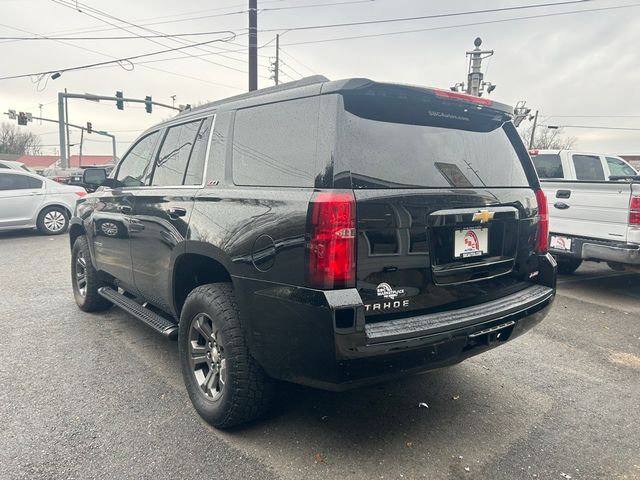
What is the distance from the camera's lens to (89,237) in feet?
15.4

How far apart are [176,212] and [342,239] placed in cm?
150

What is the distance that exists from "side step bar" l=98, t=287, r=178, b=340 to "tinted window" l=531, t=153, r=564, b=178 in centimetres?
704

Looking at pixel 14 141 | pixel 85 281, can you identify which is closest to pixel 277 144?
pixel 85 281

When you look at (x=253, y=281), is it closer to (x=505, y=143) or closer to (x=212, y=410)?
(x=212, y=410)

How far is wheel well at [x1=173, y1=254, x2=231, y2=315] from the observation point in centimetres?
298

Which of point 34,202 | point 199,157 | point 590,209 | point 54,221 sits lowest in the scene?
point 54,221

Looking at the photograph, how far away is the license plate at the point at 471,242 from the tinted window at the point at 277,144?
2.96 feet

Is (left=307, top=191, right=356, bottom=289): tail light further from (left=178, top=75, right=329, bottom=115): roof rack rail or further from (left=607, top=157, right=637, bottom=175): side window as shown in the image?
(left=607, top=157, right=637, bottom=175): side window

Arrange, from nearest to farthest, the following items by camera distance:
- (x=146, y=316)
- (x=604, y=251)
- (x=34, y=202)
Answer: (x=146, y=316) < (x=604, y=251) < (x=34, y=202)

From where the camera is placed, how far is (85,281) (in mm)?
4961

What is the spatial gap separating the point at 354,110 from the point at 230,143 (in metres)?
0.95

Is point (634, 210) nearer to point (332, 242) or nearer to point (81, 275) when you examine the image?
point (332, 242)

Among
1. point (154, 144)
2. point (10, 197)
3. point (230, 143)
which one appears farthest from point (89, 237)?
point (10, 197)

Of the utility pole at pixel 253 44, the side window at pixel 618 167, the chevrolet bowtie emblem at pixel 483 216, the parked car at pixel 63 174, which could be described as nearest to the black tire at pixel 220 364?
the chevrolet bowtie emblem at pixel 483 216
